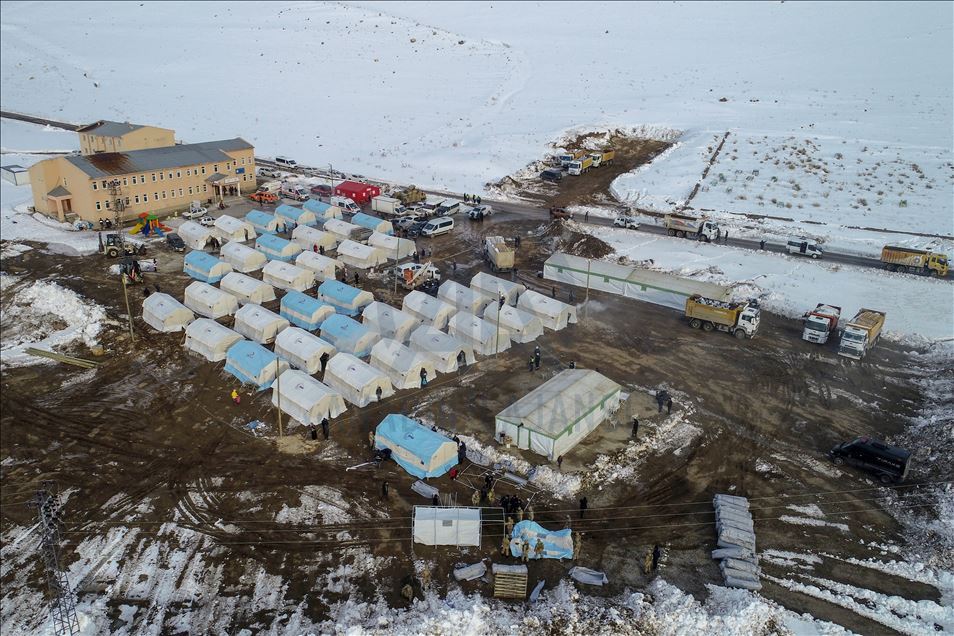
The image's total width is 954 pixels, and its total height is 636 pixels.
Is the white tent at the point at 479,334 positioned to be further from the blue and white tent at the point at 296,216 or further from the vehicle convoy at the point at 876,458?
the blue and white tent at the point at 296,216

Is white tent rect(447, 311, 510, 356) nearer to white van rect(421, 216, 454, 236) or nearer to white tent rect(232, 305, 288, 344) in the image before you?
white tent rect(232, 305, 288, 344)

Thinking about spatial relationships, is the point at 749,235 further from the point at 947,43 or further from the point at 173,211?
the point at 947,43

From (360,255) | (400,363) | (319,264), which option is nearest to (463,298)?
(400,363)

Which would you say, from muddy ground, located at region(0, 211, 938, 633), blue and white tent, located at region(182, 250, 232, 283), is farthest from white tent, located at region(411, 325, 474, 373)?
blue and white tent, located at region(182, 250, 232, 283)

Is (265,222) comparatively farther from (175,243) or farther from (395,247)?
(395,247)

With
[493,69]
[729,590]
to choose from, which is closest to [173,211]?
[729,590]

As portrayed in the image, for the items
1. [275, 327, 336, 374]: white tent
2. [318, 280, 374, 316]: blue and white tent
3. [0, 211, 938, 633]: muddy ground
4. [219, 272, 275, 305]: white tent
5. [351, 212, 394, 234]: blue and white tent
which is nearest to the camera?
[0, 211, 938, 633]: muddy ground

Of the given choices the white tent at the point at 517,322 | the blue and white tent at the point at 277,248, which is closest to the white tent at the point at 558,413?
the white tent at the point at 517,322
